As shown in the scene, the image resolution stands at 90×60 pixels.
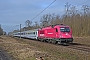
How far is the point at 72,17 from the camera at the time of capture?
8119 cm

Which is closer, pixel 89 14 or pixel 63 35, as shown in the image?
pixel 63 35

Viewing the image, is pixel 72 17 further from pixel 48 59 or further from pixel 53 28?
pixel 48 59

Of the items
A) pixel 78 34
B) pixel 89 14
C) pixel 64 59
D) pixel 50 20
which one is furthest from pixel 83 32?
pixel 64 59

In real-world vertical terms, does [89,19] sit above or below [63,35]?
above

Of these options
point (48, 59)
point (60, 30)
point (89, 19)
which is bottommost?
point (48, 59)

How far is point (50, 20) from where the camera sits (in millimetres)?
97438

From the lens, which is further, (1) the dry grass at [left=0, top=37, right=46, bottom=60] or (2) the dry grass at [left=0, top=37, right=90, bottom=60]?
(1) the dry grass at [left=0, top=37, right=46, bottom=60]

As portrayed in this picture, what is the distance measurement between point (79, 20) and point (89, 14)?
234 inches

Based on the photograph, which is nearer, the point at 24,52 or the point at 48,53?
the point at 48,53

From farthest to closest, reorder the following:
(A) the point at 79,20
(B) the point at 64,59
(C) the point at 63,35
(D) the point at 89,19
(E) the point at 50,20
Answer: (E) the point at 50,20
(A) the point at 79,20
(D) the point at 89,19
(C) the point at 63,35
(B) the point at 64,59

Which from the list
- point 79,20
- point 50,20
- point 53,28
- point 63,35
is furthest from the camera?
point 50,20

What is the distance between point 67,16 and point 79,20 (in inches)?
225

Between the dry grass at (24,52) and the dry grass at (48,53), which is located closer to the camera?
the dry grass at (48,53)

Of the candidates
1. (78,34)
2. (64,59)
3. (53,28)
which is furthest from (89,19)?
(64,59)
